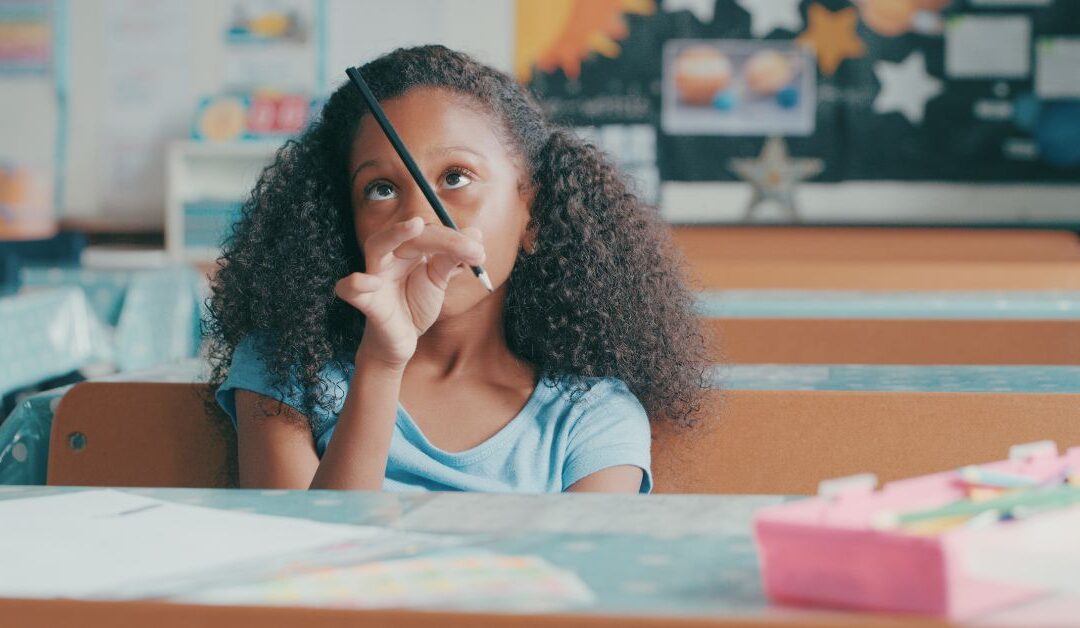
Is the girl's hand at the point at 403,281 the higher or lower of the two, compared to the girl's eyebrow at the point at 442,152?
lower

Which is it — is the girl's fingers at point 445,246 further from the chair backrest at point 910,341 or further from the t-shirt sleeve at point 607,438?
the chair backrest at point 910,341

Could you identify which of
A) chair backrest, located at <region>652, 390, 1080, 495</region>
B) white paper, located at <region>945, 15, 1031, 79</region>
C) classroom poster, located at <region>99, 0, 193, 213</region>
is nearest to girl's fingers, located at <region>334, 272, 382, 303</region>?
chair backrest, located at <region>652, 390, 1080, 495</region>

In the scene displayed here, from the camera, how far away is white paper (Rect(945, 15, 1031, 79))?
455 cm

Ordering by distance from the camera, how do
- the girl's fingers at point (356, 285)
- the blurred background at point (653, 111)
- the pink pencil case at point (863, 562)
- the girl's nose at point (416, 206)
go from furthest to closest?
the blurred background at point (653, 111)
the girl's nose at point (416, 206)
the girl's fingers at point (356, 285)
the pink pencil case at point (863, 562)

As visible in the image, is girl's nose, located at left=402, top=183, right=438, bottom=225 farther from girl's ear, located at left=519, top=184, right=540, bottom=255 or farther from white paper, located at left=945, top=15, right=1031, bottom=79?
white paper, located at left=945, top=15, right=1031, bottom=79

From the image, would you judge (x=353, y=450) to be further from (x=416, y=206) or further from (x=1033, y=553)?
(x=1033, y=553)

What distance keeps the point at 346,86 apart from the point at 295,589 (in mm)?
873

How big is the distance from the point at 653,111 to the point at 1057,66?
1.43 meters

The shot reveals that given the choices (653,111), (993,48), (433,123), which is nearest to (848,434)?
(433,123)

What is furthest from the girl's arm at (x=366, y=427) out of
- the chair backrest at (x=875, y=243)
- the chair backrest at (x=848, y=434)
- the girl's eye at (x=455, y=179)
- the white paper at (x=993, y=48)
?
the white paper at (x=993, y=48)

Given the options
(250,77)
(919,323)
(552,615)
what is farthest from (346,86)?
(250,77)

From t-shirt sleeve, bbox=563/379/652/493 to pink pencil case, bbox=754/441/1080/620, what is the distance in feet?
2.11

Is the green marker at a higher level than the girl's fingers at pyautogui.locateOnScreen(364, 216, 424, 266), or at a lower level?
lower

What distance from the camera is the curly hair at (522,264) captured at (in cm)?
126
